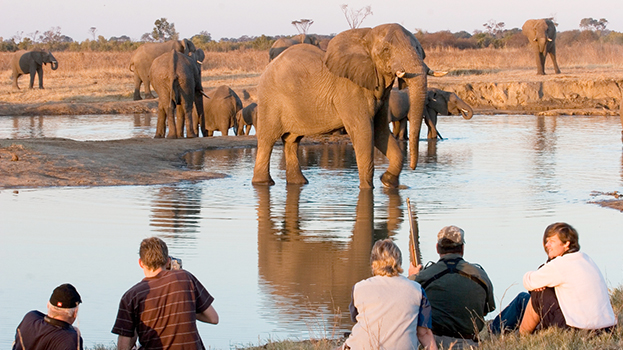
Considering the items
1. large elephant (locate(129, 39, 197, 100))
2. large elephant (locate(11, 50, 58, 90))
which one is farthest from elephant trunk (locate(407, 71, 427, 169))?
large elephant (locate(11, 50, 58, 90))

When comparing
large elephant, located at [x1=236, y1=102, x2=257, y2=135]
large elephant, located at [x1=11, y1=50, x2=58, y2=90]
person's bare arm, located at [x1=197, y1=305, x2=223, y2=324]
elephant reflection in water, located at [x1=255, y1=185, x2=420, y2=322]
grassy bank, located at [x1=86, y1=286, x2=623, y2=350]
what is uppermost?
large elephant, located at [x1=11, y1=50, x2=58, y2=90]

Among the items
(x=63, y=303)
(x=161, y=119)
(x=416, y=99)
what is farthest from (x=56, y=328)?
(x=161, y=119)

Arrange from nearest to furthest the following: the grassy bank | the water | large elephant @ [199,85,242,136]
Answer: the grassy bank < the water < large elephant @ [199,85,242,136]

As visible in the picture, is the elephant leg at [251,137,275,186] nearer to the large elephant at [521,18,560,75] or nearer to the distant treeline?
the large elephant at [521,18,560,75]

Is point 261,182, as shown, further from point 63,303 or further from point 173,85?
point 63,303

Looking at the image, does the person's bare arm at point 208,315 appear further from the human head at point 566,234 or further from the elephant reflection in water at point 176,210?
the elephant reflection in water at point 176,210

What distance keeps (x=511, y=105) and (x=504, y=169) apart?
17969 millimetres

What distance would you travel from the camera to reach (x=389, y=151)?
45.8ft

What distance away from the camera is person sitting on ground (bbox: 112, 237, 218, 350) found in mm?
5281

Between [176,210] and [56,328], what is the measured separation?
698 cm

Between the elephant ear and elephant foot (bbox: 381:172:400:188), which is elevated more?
the elephant ear

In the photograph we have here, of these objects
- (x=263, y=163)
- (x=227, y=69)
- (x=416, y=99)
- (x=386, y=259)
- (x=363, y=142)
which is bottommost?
(x=263, y=163)

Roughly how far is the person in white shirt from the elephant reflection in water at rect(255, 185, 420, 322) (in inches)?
60.7

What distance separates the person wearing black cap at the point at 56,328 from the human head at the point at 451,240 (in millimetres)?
2265
